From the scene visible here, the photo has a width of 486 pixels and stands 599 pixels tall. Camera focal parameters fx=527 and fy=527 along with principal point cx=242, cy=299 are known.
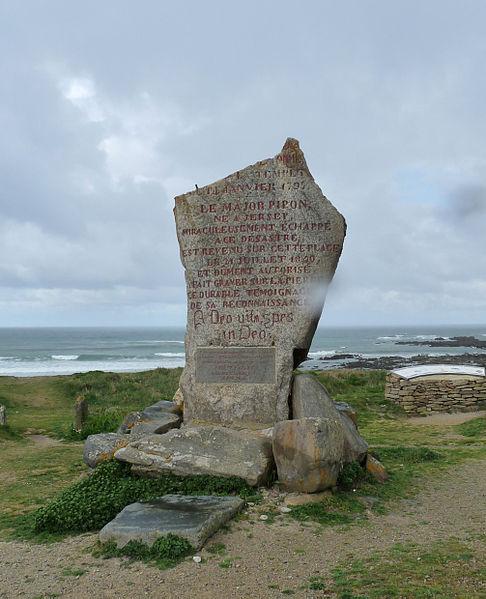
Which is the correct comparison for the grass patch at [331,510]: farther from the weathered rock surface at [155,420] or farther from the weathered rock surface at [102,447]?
the weathered rock surface at [102,447]

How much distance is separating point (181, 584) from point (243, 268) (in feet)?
17.1

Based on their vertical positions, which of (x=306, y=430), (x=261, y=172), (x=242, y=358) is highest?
(x=261, y=172)

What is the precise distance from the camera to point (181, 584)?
454 centimetres

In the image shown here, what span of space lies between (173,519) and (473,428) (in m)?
10.6

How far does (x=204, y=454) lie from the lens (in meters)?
7.34

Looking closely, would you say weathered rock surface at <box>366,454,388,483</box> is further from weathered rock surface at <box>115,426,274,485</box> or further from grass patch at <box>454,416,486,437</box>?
grass patch at <box>454,416,486,437</box>

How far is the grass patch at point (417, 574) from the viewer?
4.26m

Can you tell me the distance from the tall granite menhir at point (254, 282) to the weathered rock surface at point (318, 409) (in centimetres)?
20

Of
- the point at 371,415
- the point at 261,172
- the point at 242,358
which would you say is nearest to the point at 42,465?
the point at 242,358

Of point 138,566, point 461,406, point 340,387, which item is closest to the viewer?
point 138,566

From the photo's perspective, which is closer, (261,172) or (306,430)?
(306,430)

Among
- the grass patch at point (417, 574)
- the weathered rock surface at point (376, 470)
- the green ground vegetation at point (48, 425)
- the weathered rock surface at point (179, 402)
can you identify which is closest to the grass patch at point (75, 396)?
the green ground vegetation at point (48, 425)

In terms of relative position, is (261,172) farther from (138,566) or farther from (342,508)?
(138,566)

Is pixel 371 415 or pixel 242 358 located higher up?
pixel 242 358
